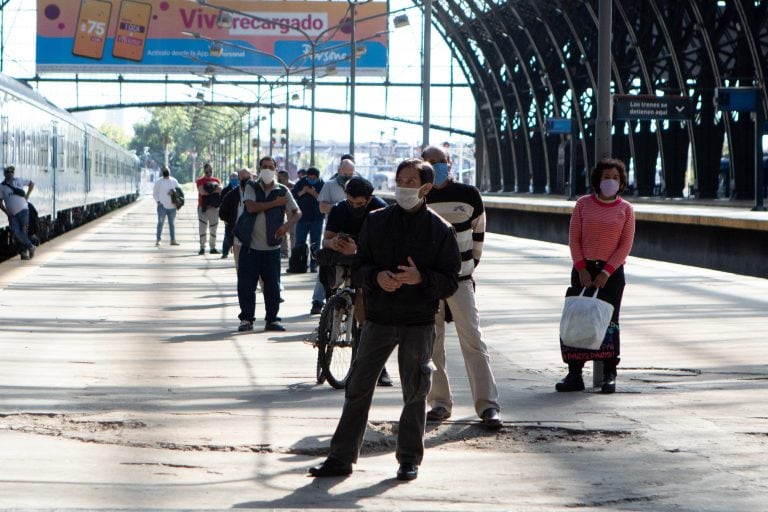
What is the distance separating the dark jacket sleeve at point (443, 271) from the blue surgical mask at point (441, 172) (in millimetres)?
1716

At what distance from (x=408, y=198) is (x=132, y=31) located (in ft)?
201

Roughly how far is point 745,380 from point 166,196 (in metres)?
23.3

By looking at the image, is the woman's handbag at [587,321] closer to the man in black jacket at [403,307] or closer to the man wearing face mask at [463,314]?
the man wearing face mask at [463,314]

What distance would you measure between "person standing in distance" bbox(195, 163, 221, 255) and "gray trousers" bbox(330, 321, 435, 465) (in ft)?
74.3

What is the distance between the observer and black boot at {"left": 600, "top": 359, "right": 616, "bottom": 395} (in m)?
10.9

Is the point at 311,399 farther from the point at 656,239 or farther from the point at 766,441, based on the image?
the point at 656,239

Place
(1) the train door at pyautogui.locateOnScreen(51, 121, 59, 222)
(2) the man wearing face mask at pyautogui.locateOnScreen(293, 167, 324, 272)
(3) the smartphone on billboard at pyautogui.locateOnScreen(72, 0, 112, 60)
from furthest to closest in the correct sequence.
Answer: (3) the smartphone on billboard at pyautogui.locateOnScreen(72, 0, 112, 60) < (1) the train door at pyautogui.locateOnScreen(51, 121, 59, 222) < (2) the man wearing face mask at pyautogui.locateOnScreen(293, 167, 324, 272)

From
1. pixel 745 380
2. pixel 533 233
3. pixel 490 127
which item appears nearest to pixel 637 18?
pixel 533 233

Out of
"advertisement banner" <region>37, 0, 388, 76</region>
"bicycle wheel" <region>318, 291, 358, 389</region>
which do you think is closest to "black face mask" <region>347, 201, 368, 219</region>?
"bicycle wheel" <region>318, 291, 358, 389</region>

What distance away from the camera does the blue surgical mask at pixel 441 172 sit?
9.45m

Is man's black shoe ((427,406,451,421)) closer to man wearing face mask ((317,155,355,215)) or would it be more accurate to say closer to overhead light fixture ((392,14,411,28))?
man wearing face mask ((317,155,355,215))

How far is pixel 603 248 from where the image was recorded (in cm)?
1087

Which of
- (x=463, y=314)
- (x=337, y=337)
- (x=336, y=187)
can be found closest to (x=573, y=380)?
(x=337, y=337)

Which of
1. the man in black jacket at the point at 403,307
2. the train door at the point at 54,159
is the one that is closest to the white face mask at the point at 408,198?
the man in black jacket at the point at 403,307
